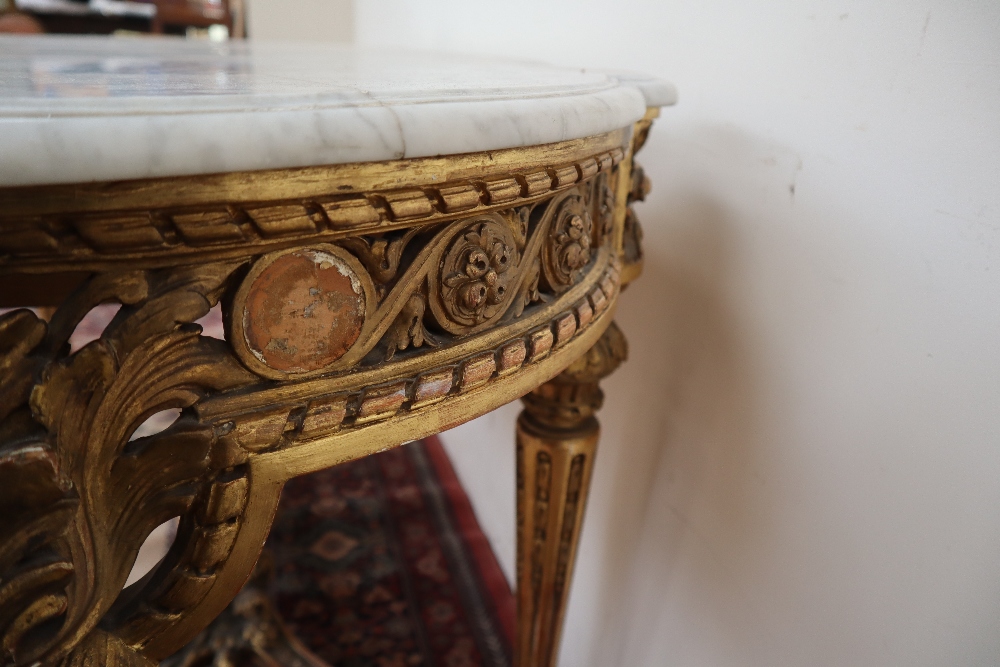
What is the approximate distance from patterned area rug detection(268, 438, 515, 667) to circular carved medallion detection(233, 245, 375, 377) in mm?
724

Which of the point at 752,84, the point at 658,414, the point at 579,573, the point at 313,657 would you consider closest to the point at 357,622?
the point at 313,657

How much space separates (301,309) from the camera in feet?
0.81

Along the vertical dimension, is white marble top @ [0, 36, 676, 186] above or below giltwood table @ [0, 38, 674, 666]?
above

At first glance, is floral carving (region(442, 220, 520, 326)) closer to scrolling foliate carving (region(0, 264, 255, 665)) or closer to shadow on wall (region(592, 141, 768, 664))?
scrolling foliate carving (region(0, 264, 255, 665))

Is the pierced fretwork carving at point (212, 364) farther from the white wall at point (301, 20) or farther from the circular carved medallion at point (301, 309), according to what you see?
the white wall at point (301, 20)

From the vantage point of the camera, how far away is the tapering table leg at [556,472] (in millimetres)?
534

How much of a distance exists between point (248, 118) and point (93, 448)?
0.39 feet

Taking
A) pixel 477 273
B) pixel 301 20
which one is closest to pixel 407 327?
pixel 477 273

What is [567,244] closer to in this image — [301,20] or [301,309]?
[301,309]

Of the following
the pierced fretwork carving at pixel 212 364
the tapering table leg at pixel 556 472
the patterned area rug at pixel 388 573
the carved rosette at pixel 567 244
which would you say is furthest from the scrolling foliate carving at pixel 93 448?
the patterned area rug at pixel 388 573

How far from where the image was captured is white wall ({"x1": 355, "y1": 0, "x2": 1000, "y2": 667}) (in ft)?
1.20

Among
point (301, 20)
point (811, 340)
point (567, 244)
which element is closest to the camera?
point (567, 244)

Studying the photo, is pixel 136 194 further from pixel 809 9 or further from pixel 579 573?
pixel 579 573

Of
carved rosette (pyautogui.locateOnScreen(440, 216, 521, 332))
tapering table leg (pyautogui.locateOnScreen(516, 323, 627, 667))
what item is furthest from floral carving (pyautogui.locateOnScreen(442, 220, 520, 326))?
tapering table leg (pyautogui.locateOnScreen(516, 323, 627, 667))
